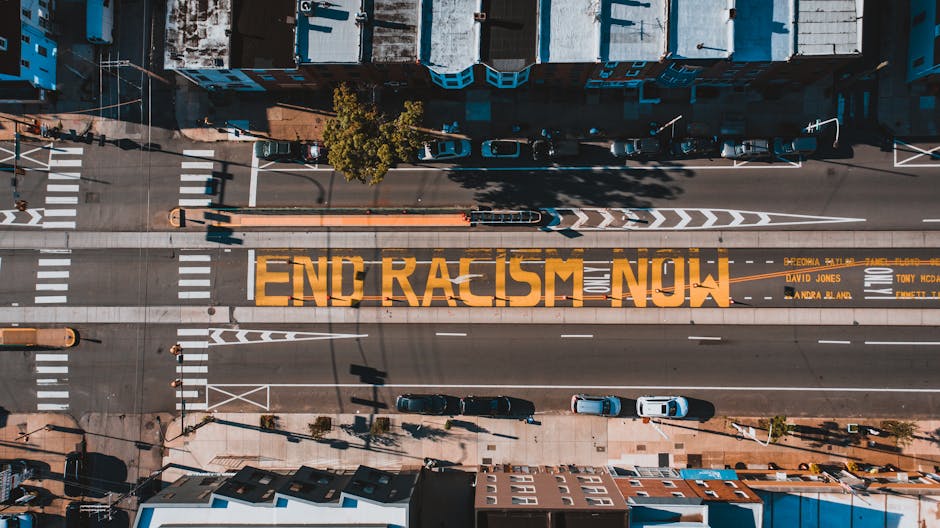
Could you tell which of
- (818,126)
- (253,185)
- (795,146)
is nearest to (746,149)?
(795,146)

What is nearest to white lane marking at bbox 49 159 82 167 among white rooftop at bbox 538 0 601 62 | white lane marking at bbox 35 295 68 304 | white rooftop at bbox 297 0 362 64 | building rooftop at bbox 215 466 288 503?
white lane marking at bbox 35 295 68 304

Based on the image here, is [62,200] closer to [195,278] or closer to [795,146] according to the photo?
[195,278]

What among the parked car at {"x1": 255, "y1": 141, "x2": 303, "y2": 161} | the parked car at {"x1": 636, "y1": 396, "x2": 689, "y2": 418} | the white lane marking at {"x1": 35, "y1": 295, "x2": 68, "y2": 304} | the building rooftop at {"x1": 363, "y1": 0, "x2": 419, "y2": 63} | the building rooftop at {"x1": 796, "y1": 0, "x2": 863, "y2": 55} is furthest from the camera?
the white lane marking at {"x1": 35, "y1": 295, "x2": 68, "y2": 304}

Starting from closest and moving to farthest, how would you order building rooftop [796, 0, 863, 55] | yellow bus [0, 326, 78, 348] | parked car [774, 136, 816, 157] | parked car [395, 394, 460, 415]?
building rooftop [796, 0, 863, 55]
parked car [774, 136, 816, 157]
parked car [395, 394, 460, 415]
yellow bus [0, 326, 78, 348]

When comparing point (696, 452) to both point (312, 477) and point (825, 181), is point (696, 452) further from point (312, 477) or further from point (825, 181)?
point (312, 477)

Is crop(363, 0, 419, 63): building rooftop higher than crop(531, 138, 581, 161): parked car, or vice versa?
crop(363, 0, 419, 63): building rooftop

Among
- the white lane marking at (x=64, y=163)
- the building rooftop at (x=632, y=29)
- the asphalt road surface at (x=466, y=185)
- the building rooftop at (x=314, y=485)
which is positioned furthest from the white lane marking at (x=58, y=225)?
the building rooftop at (x=632, y=29)

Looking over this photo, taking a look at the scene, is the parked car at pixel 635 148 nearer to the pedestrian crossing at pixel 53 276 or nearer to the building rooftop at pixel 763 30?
the building rooftop at pixel 763 30

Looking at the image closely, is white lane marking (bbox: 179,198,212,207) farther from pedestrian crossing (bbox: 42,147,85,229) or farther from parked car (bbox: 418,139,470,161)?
parked car (bbox: 418,139,470,161)
